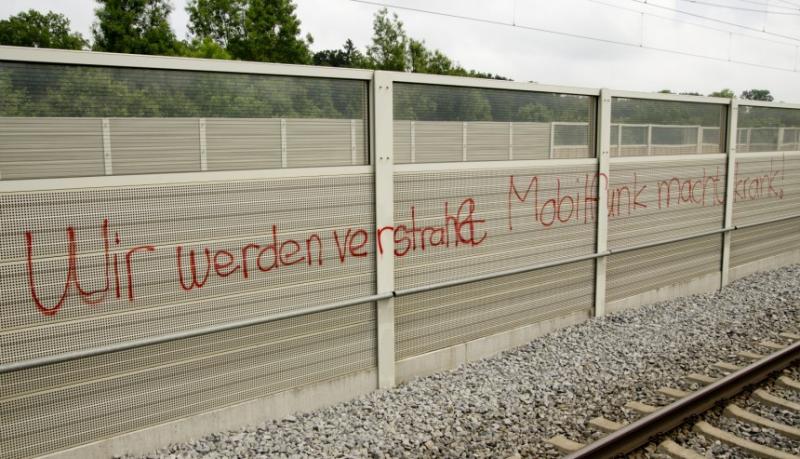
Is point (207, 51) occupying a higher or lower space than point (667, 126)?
higher

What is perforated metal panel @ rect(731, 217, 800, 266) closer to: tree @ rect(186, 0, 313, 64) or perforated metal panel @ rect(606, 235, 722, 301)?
perforated metal panel @ rect(606, 235, 722, 301)

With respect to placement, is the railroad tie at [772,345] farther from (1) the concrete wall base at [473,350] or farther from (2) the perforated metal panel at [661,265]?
(1) the concrete wall base at [473,350]

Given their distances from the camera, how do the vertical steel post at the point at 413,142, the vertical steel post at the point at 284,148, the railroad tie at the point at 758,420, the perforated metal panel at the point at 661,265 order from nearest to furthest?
the railroad tie at the point at 758,420, the vertical steel post at the point at 284,148, the vertical steel post at the point at 413,142, the perforated metal panel at the point at 661,265

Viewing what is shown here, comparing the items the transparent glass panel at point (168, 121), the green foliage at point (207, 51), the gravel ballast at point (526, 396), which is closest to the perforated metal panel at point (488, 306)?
the gravel ballast at point (526, 396)

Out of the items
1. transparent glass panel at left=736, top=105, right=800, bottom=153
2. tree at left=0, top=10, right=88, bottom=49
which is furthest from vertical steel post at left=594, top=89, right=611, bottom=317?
tree at left=0, top=10, right=88, bottom=49

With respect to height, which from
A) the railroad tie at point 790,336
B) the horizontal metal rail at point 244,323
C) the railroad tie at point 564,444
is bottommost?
the railroad tie at point 790,336

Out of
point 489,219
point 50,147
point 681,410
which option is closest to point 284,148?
point 50,147

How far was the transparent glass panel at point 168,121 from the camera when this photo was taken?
12.8ft

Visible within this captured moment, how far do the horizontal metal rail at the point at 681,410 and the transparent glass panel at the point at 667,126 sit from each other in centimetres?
305

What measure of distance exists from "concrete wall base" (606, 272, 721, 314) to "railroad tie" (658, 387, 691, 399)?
2441 mm

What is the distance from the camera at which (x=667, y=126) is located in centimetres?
854

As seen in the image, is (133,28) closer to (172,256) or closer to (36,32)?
(36,32)

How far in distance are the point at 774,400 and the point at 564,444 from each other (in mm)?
2252

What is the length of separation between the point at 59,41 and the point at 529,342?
42.4 m
